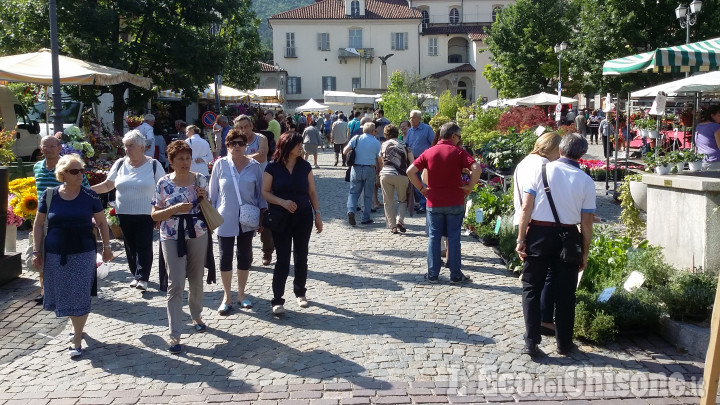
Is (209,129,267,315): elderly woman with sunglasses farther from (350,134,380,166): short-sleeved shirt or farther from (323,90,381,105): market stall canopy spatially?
(323,90,381,105): market stall canopy

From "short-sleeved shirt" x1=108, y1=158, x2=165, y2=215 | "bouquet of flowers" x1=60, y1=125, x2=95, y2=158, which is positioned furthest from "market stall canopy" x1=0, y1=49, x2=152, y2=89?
"short-sleeved shirt" x1=108, y1=158, x2=165, y2=215

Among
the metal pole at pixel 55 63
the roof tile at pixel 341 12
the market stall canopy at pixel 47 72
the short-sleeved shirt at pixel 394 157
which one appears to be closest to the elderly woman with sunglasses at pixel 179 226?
the short-sleeved shirt at pixel 394 157

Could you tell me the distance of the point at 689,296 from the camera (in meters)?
5.74

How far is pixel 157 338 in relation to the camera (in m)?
6.18

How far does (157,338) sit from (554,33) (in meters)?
41.6

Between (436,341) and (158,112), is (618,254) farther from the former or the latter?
(158,112)

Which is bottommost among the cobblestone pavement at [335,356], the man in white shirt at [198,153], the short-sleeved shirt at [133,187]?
the cobblestone pavement at [335,356]

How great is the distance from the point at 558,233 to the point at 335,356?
6.67ft

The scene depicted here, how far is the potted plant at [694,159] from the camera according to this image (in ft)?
31.6

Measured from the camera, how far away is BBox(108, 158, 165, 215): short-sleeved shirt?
7398 mm

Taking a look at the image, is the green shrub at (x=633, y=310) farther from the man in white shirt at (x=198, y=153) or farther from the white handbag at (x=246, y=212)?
the man in white shirt at (x=198, y=153)

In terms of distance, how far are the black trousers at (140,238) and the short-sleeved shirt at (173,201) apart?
1.69 m

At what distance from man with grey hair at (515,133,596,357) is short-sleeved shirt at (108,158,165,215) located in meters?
4.06

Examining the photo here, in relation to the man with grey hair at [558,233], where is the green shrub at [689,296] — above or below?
below
